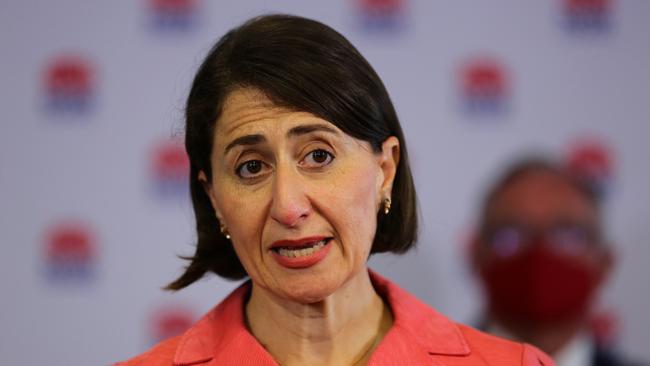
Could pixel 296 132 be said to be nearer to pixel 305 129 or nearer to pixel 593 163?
pixel 305 129

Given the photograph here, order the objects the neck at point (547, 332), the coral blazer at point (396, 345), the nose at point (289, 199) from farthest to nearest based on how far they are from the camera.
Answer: the neck at point (547, 332) < the coral blazer at point (396, 345) < the nose at point (289, 199)

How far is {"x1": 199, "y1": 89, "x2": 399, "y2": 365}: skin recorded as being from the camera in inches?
46.6

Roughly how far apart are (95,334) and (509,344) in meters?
1.44

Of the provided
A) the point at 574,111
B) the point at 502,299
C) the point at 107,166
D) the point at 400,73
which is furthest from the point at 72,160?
the point at 574,111

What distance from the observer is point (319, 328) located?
4.24ft

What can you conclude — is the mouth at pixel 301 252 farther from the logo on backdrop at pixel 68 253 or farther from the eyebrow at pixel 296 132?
the logo on backdrop at pixel 68 253

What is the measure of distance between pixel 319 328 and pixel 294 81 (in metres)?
0.37

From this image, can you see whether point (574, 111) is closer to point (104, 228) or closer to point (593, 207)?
point (593, 207)

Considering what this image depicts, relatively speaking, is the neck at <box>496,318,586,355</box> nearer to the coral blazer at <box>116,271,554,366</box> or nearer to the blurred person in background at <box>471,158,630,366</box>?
the blurred person in background at <box>471,158,630,366</box>

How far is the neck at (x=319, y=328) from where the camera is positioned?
50.8 inches

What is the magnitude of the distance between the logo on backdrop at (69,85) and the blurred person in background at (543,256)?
1.16m

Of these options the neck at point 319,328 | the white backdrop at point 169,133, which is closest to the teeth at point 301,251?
the neck at point 319,328

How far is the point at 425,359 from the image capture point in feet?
4.25

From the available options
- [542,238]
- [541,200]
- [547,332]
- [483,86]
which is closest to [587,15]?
[483,86]
